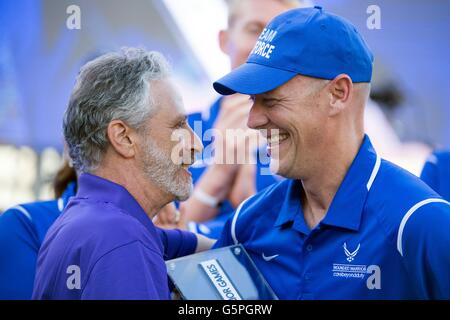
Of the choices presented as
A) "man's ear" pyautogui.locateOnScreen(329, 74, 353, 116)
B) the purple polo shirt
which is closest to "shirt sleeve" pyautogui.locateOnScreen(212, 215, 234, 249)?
the purple polo shirt

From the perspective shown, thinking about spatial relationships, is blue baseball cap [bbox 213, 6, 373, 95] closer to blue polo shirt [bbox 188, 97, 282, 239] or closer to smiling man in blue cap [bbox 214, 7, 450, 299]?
smiling man in blue cap [bbox 214, 7, 450, 299]

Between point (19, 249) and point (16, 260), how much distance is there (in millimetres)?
42

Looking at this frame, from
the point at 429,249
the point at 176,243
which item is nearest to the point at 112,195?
the point at 176,243

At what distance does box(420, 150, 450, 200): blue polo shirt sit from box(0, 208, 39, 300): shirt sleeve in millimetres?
1575

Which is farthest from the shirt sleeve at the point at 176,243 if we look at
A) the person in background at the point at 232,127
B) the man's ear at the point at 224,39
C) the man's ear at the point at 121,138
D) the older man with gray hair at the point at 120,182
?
the man's ear at the point at 224,39

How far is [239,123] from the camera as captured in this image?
3.67m

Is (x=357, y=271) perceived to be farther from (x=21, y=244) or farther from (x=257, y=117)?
(x=21, y=244)

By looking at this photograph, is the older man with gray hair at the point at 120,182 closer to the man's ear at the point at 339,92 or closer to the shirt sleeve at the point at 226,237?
the shirt sleeve at the point at 226,237

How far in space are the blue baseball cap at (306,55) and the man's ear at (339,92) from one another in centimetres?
2

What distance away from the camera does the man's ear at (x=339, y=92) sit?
2.17m

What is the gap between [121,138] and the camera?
220cm
